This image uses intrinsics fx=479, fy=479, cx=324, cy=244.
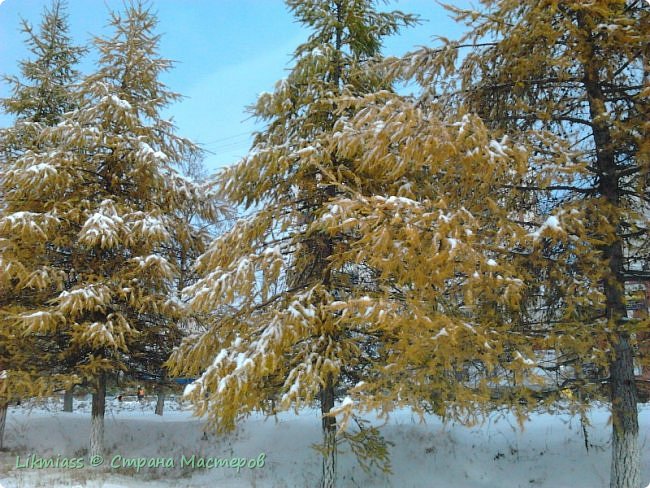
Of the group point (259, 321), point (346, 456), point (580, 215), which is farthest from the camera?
point (346, 456)

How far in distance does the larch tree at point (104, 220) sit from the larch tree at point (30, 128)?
25 cm

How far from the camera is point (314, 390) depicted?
5965mm

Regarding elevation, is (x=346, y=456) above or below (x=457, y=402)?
below

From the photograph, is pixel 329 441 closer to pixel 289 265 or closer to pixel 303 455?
pixel 289 265


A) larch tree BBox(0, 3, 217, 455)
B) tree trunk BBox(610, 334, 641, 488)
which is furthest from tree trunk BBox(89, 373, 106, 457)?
tree trunk BBox(610, 334, 641, 488)

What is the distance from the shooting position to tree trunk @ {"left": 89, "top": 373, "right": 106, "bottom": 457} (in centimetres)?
910

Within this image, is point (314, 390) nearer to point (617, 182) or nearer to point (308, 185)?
point (308, 185)

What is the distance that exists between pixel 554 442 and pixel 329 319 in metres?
5.96

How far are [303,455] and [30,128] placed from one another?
9805 millimetres

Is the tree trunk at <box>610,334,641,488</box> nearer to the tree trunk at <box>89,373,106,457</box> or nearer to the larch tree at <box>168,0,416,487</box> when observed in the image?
the larch tree at <box>168,0,416,487</box>

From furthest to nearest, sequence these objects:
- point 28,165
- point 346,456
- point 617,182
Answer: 1. point 346,456
2. point 28,165
3. point 617,182

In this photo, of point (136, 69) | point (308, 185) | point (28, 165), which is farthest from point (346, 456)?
point (136, 69)

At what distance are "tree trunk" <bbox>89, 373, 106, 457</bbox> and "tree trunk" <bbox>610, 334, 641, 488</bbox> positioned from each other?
27.7 feet

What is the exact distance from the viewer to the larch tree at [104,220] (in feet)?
27.5
